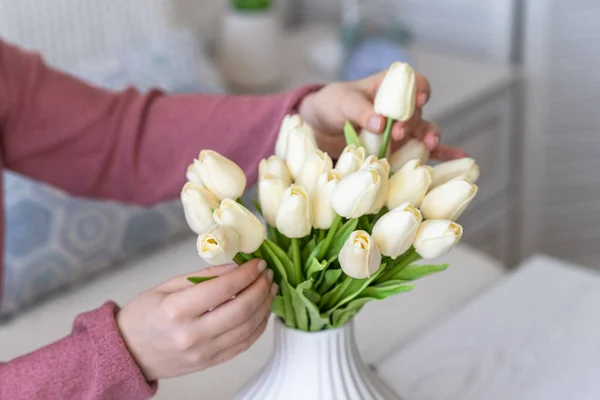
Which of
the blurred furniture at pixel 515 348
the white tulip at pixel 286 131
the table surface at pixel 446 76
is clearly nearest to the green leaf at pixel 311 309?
the white tulip at pixel 286 131

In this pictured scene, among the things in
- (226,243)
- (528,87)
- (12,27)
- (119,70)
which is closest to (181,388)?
(226,243)

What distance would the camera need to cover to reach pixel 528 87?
176 cm

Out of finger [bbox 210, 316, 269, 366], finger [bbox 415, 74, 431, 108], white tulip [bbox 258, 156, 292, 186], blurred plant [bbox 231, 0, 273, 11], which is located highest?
finger [bbox 415, 74, 431, 108]

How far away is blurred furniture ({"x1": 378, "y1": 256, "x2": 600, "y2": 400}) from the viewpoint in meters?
0.82

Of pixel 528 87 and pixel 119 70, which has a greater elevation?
pixel 119 70

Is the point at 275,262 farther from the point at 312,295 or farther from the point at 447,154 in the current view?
the point at 447,154

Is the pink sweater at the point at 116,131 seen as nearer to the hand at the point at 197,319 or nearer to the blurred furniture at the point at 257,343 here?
the blurred furniture at the point at 257,343

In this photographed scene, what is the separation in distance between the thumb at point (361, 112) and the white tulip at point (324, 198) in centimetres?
8

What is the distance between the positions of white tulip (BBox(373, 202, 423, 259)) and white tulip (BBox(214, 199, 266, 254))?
3.0 inches

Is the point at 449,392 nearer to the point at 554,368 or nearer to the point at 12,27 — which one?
the point at 554,368

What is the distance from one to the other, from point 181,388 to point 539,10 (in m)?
1.19

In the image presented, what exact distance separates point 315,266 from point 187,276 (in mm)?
86

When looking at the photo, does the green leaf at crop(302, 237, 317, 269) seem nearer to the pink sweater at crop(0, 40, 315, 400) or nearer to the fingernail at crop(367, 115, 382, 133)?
the fingernail at crop(367, 115, 382, 133)

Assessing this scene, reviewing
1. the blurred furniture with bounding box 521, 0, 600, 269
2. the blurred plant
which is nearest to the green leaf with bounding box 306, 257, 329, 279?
the blurred plant
